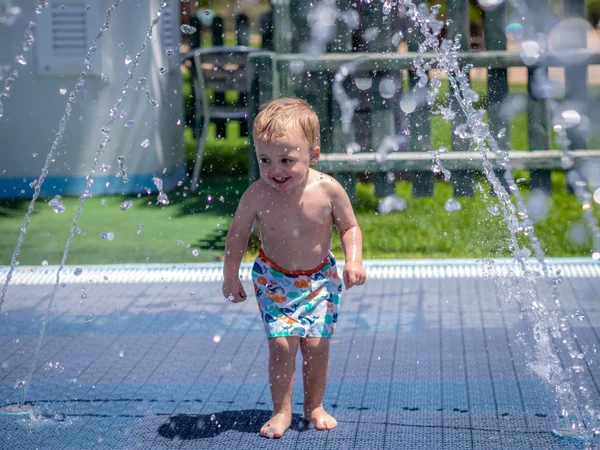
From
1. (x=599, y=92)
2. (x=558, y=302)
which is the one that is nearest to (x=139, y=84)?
(x=558, y=302)

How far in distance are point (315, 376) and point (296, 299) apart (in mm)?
220

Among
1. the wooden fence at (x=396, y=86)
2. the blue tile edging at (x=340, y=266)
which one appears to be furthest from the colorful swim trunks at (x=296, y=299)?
the wooden fence at (x=396, y=86)

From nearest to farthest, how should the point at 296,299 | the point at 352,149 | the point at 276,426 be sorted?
1. the point at 276,426
2. the point at 296,299
3. the point at 352,149

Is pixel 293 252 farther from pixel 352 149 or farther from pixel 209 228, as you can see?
pixel 209 228

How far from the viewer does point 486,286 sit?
4441mm

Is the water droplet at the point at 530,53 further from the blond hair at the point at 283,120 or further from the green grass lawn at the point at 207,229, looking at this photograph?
the blond hair at the point at 283,120

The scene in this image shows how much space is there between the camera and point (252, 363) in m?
3.36

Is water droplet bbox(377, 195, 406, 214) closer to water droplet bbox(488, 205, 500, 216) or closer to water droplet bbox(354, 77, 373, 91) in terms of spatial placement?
water droplet bbox(488, 205, 500, 216)

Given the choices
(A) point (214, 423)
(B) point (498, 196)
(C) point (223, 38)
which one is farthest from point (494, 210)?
(C) point (223, 38)

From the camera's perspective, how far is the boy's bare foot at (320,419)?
8.64 feet

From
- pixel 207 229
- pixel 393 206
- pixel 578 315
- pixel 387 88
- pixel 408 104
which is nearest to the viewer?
pixel 578 315

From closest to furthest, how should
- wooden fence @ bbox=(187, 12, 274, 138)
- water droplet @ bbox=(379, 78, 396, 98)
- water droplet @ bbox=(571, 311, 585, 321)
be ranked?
water droplet @ bbox=(571, 311, 585, 321), water droplet @ bbox=(379, 78, 396, 98), wooden fence @ bbox=(187, 12, 274, 138)

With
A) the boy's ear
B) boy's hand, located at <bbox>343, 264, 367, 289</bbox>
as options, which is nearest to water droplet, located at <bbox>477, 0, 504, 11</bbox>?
the boy's ear

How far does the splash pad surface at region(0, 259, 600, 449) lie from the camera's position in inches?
103
